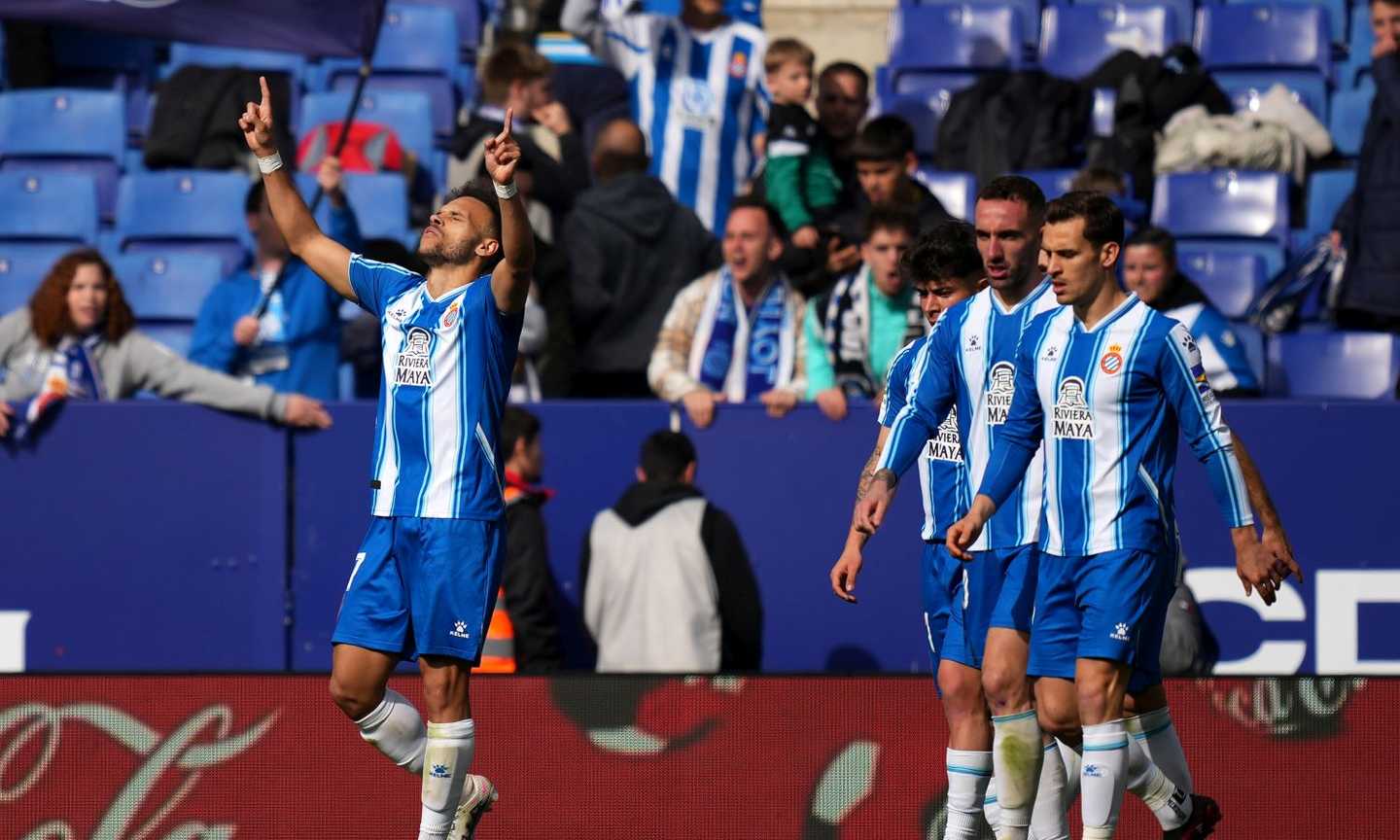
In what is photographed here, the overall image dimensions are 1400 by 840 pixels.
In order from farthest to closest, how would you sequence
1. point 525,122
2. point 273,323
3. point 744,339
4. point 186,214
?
point 186,214
point 525,122
point 273,323
point 744,339

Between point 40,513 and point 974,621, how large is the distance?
14.7 feet

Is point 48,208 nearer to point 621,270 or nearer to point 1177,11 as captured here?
point 621,270

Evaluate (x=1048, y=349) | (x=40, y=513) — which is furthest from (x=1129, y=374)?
(x=40, y=513)

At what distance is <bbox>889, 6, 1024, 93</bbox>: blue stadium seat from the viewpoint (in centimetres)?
1269

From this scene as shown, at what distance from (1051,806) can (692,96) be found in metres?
5.52

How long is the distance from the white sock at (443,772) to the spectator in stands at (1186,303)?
4199 millimetres

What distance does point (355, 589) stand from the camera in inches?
254

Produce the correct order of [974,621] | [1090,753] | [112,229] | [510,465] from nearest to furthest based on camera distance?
[1090,753] < [974,621] < [510,465] < [112,229]

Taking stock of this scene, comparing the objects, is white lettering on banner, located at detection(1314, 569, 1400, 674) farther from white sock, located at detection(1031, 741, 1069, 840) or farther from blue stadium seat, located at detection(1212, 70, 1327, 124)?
blue stadium seat, located at detection(1212, 70, 1327, 124)

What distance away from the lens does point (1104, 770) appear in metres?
6.24

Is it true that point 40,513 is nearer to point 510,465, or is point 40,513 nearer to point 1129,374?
point 510,465

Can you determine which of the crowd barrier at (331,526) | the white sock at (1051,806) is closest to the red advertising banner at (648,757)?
the white sock at (1051,806)

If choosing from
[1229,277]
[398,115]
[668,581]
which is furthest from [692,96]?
[668,581]

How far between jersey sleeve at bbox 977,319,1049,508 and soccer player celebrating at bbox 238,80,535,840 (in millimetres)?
1509
